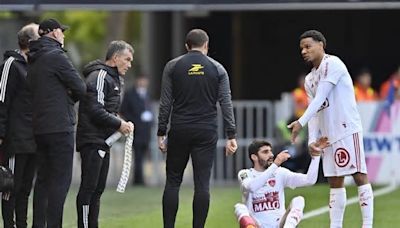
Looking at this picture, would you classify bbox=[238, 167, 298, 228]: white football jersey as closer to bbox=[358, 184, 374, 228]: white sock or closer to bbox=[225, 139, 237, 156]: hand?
bbox=[225, 139, 237, 156]: hand

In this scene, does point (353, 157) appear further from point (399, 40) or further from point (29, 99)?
point (399, 40)

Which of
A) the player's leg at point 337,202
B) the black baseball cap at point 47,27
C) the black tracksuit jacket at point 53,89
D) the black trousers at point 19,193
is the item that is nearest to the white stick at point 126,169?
the black tracksuit jacket at point 53,89

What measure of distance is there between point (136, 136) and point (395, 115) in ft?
15.7

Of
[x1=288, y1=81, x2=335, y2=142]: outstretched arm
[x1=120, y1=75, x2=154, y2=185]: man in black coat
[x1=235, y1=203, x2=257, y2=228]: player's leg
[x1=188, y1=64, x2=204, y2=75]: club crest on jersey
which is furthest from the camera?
[x1=120, y1=75, x2=154, y2=185]: man in black coat

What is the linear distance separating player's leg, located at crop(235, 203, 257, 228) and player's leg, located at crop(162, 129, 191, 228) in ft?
2.56

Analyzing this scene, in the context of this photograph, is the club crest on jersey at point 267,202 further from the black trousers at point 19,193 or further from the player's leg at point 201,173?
the black trousers at point 19,193

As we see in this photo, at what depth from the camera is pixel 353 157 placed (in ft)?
42.8

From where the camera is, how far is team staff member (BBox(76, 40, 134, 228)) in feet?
43.0

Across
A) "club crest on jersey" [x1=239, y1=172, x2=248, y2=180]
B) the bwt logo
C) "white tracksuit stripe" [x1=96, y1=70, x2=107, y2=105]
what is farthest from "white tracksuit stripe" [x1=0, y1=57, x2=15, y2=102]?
→ the bwt logo

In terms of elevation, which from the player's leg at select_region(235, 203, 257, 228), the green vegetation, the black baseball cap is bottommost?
the green vegetation

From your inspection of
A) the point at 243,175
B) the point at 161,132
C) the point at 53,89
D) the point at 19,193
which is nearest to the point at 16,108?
the point at 19,193

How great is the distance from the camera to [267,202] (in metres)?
12.8

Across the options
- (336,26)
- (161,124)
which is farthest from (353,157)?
(336,26)

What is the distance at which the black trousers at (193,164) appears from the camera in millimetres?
13016
